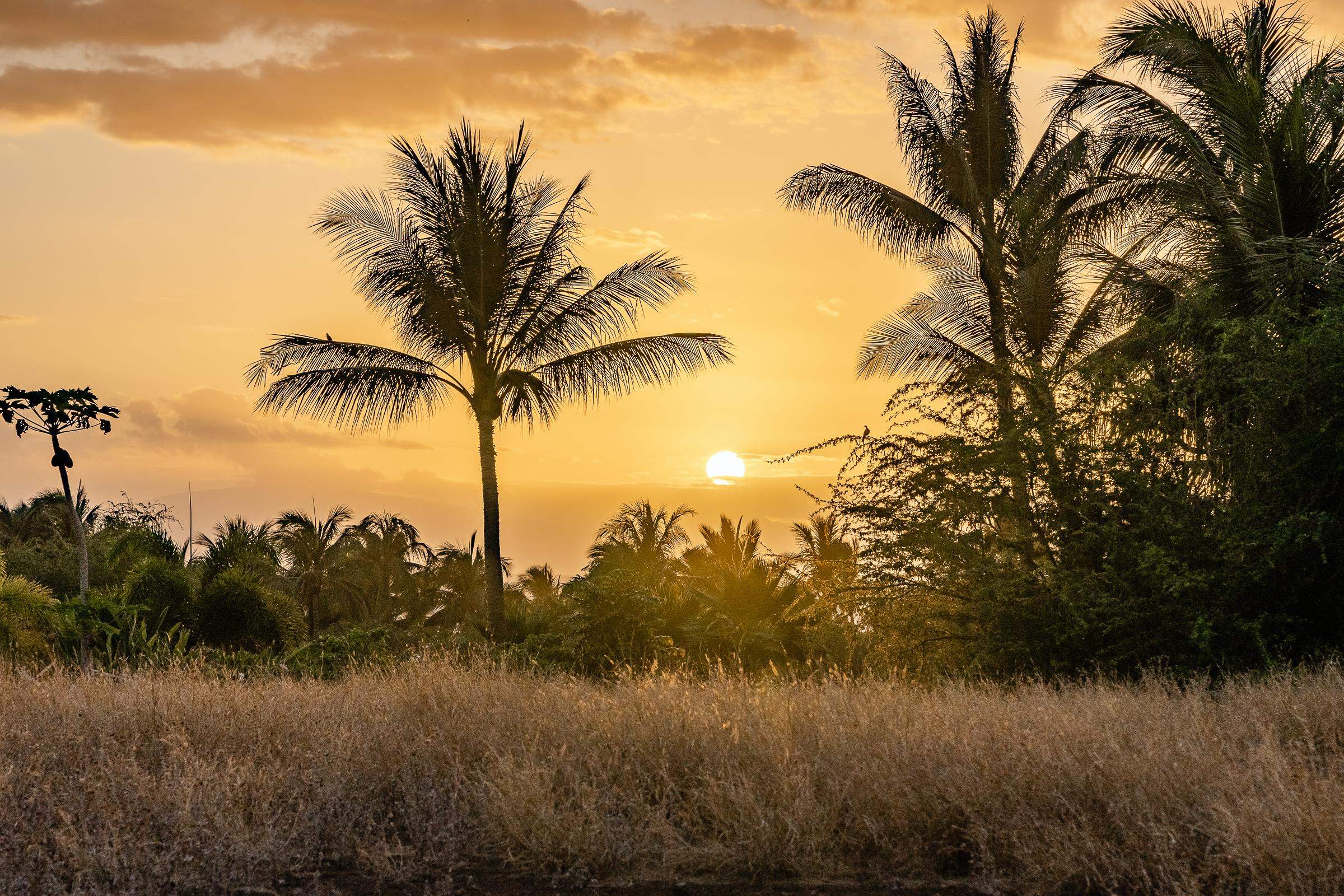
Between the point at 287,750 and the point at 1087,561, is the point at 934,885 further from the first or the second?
the point at 1087,561

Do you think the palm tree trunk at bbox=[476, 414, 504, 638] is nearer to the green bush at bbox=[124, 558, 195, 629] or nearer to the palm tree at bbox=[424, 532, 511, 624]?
the green bush at bbox=[124, 558, 195, 629]

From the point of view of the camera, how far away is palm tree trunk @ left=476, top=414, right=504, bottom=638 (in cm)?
1884

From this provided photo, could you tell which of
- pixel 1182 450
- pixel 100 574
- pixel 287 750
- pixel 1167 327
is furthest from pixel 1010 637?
pixel 100 574

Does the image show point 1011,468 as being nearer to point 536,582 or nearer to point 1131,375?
point 1131,375

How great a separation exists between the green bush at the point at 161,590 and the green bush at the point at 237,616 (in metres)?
0.25

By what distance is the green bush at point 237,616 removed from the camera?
778 inches

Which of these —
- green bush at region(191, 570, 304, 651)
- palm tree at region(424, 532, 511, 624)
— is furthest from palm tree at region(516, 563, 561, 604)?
green bush at region(191, 570, 304, 651)

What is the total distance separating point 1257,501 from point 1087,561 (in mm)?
2154

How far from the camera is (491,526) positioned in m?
19.1

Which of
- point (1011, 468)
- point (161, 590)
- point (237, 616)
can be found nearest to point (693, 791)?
point (1011, 468)

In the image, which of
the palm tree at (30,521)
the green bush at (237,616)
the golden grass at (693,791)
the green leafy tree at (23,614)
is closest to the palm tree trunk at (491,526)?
the green bush at (237,616)

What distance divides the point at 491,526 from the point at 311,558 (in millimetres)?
20674

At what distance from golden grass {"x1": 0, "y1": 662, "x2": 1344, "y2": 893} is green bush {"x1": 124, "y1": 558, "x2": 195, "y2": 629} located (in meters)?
12.6

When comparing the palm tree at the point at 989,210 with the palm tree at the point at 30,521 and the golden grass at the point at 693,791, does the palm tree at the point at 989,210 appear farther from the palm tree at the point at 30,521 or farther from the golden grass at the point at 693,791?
the palm tree at the point at 30,521
